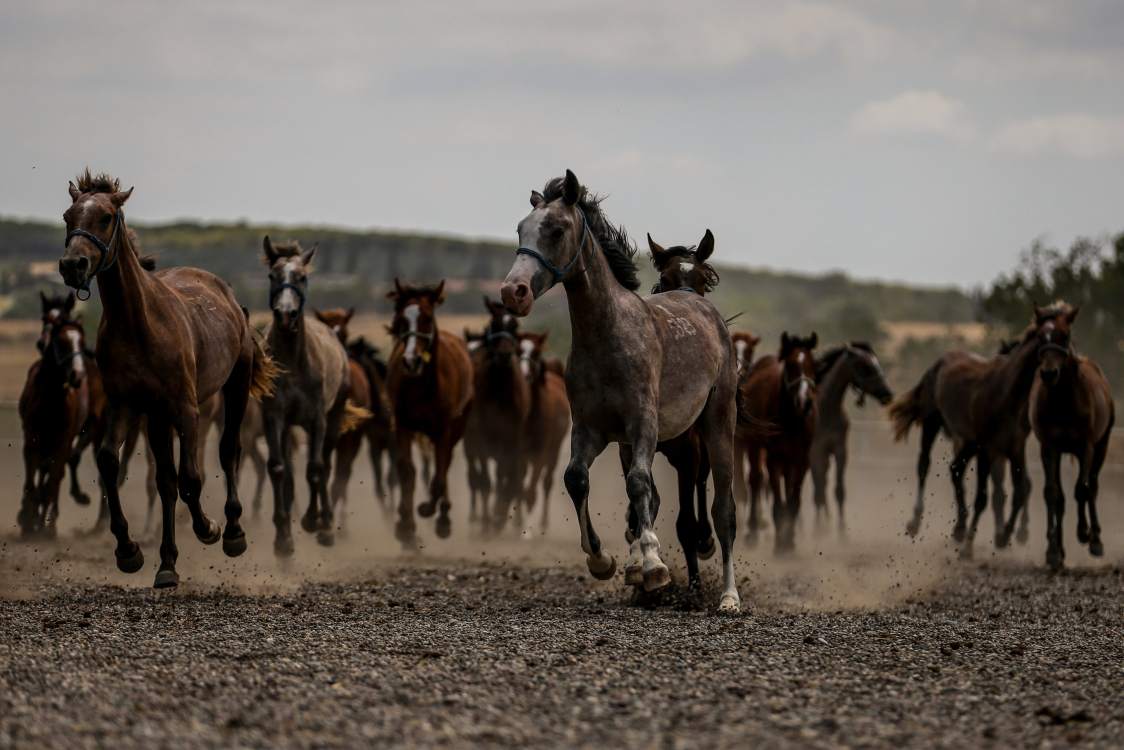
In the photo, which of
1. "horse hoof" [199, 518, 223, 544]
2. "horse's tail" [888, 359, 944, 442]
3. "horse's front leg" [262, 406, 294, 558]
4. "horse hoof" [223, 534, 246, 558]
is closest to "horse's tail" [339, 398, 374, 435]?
"horse's front leg" [262, 406, 294, 558]

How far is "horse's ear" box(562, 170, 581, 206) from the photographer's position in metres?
6.93

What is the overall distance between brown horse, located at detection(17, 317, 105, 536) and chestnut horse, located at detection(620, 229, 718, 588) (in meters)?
5.73

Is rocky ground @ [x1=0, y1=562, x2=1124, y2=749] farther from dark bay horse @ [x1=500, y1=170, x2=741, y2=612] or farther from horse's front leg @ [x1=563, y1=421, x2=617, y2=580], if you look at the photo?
dark bay horse @ [x1=500, y1=170, x2=741, y2=612]

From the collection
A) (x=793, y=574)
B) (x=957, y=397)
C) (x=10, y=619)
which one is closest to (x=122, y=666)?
(x=10, y=619)

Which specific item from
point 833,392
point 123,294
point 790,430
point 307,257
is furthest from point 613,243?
point 833,392

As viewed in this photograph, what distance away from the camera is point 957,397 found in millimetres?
14047

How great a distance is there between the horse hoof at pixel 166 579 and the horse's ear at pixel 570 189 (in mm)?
3472

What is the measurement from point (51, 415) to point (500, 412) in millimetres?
5084

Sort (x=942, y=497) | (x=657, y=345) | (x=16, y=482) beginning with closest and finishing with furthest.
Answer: (x=657, y=345), (x=16, y=482), (x=942, y=497)

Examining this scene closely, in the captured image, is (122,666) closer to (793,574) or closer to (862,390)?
(793,574)

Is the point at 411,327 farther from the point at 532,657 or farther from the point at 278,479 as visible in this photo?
the point at 532,657

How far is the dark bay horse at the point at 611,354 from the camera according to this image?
6727mm

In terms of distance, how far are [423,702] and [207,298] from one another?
16.6 feet

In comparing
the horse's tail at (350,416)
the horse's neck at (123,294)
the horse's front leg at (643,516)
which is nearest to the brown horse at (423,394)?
the horse's tail at (350,416)
